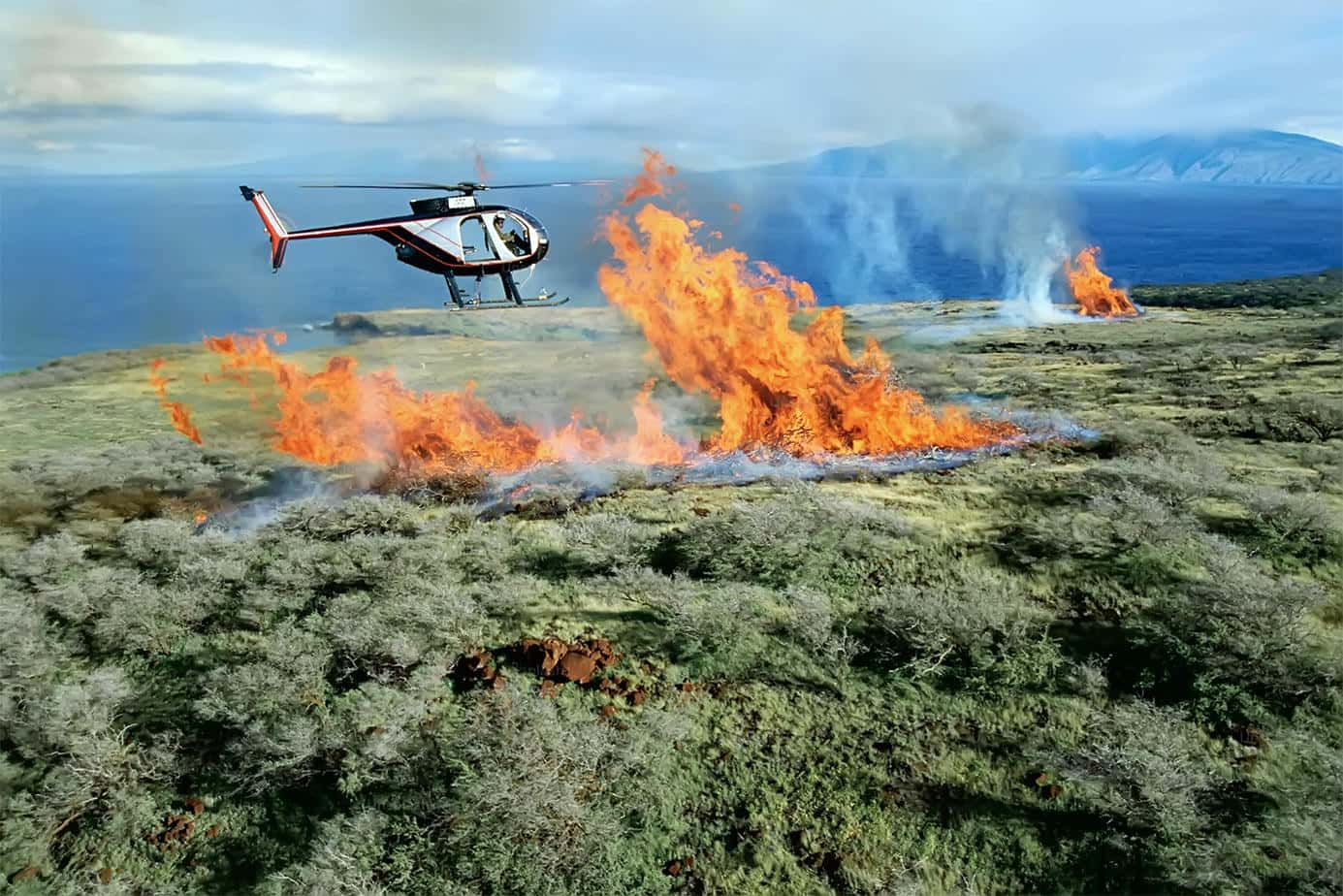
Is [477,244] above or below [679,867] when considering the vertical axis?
above

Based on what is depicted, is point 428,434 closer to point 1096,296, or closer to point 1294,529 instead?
point 1294,529

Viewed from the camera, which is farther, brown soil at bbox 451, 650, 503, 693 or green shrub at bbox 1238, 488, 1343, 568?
green shrub at bbox 1238, 488, 1343, 568

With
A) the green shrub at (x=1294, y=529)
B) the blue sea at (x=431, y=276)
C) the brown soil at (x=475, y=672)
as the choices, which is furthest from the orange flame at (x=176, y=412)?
the green shrub at (x=1294, y=529)

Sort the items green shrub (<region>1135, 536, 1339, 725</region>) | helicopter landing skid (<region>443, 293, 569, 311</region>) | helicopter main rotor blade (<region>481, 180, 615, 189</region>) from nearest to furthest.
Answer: green shrub (<region>1135, 536, 1339, 725</region>) < helicopter main rotor blade (<region>481, 180, 615, 189</region>) < helicopter landing skid (<region>443, 293, 569, 311</region>)

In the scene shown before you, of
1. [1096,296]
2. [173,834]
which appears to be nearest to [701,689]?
[173,834]

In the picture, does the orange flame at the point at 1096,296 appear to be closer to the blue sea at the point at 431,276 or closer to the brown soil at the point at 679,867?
the blue sea at the point at 431,276

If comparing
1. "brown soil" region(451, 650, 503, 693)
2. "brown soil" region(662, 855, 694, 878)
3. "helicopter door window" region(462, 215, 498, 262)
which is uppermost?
"helicopter door window" region(462, 215, 498, 262)

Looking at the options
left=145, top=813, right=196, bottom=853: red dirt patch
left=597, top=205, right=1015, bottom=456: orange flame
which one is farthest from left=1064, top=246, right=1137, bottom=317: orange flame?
left=145, top=813, right=196, bottom=853: red dirt patch

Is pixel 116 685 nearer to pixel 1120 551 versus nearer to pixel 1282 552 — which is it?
pixel 1120 551

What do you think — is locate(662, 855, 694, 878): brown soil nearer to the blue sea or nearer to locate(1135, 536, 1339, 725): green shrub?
locate(1135, 536, 1339, 725): green shrub
